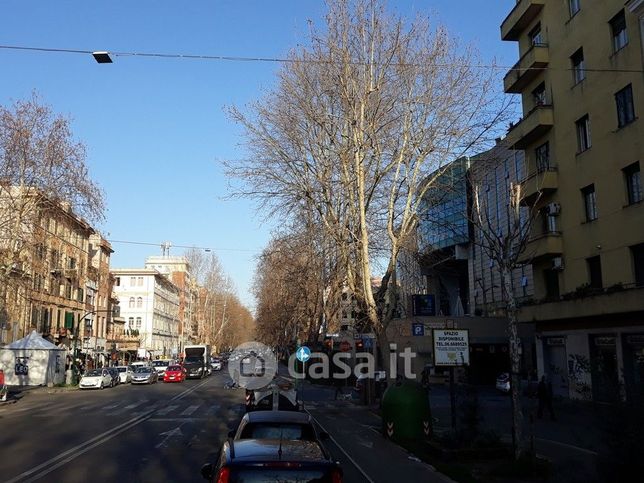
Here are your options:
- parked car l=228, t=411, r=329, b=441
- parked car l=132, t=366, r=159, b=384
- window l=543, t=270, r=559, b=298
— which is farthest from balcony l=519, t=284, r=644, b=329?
parked car l=132, t=366, r=159, b=384

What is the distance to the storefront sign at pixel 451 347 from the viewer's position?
15414mm

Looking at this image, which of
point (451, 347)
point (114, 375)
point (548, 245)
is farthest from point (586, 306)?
point (114, 375)

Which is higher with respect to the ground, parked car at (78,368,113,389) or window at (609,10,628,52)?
window at (609,10,628,52)

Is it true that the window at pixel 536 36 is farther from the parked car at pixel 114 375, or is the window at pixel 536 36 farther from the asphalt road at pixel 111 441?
the parked car at pixel 114 375

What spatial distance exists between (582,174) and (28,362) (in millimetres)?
37640

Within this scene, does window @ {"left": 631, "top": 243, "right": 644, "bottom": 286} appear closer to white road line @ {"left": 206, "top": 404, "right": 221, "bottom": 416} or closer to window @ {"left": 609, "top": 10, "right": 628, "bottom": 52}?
window @ {"left": 609, "top": 10, "right": 628, "bottom": 52}

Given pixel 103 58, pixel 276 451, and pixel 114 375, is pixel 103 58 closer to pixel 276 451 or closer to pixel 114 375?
pixel 276 451

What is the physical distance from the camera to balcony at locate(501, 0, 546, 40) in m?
31.0

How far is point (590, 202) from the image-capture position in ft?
88.8

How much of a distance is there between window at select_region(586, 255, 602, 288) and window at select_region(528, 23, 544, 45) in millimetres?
11632

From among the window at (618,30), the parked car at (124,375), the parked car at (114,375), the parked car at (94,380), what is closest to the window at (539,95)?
the window at (618,30)

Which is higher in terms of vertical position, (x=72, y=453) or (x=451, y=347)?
(x=451, y=347)

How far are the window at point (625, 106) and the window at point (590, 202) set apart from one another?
10.6 feet

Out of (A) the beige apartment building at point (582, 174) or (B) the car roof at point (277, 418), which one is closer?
(B) the car roof at point (277, 418)
